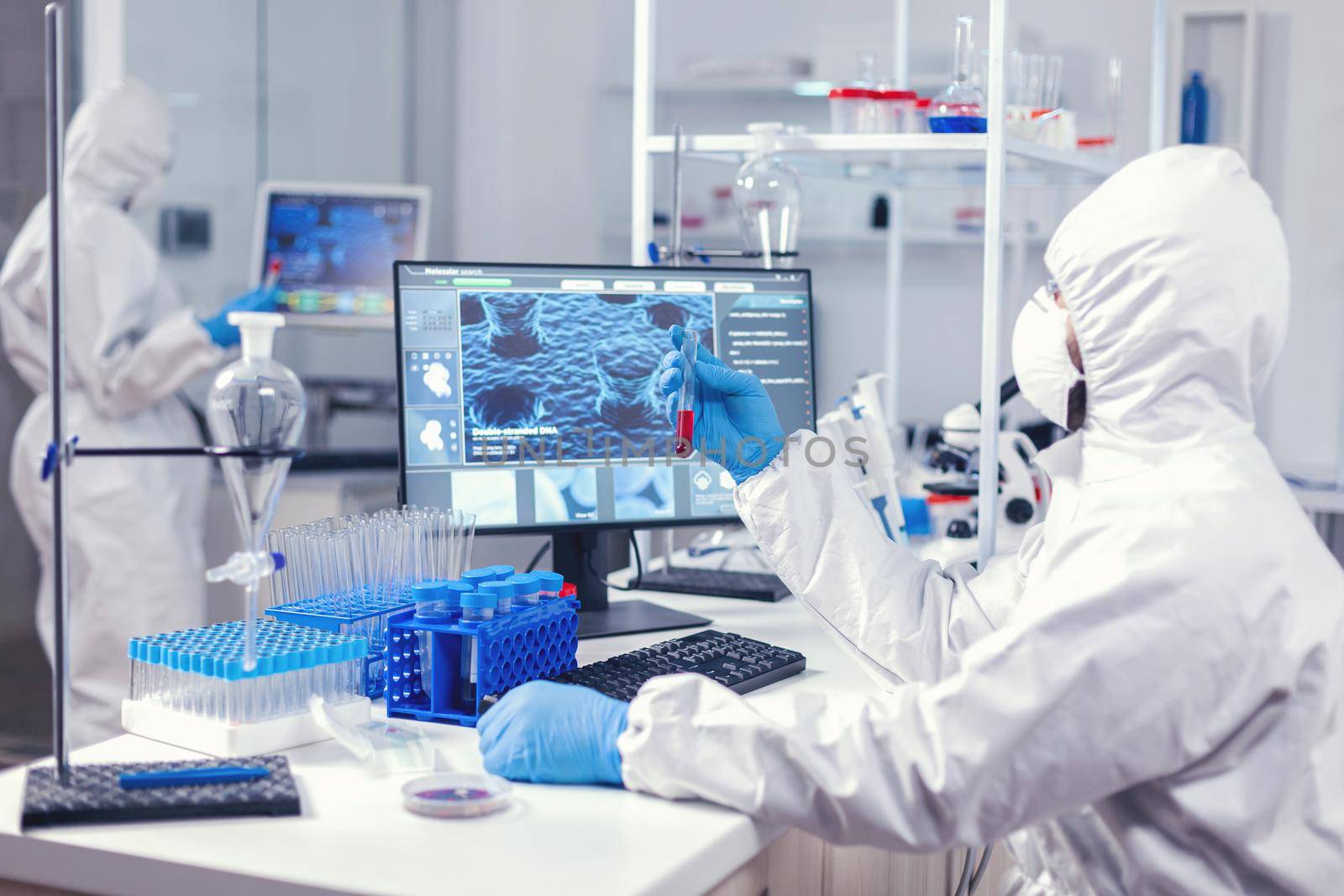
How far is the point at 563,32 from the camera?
4.90 meters

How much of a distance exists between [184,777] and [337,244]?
A: 2.86m

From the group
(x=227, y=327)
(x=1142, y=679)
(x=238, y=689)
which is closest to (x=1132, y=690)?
(x=1142, y=679)

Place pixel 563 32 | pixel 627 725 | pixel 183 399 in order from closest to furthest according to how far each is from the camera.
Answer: pixel 627 725 → pixel 183 399 → pixel 563 32

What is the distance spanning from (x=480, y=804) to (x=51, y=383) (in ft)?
1.56

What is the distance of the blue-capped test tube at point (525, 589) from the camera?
1.38 m

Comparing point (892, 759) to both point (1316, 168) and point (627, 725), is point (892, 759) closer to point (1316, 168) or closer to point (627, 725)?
point (627, 725)

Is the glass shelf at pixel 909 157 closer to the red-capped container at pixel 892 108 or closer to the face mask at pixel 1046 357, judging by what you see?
the red-capped container at pixel 892 108

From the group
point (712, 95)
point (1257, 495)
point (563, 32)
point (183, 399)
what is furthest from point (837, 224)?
point (1257, 495)

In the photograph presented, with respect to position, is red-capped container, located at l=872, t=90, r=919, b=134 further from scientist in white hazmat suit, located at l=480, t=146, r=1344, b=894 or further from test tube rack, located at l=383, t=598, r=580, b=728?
test tube rack, located at l=383, t=598, r=580, b=728

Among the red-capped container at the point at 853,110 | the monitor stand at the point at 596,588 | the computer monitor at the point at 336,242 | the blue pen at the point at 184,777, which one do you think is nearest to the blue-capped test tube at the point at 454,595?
the blue pen at the point at 184,777

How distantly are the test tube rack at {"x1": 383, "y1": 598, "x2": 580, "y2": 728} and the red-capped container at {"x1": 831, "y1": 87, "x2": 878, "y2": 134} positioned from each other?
39.6 inches

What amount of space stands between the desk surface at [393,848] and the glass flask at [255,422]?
0.69 ft

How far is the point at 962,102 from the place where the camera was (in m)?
1.87

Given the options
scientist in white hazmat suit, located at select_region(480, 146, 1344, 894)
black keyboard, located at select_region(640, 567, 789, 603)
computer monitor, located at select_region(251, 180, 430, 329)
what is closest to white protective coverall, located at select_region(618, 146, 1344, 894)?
scientist in white hazmat suit, located at select_region(480, 146, 1344, 894)
